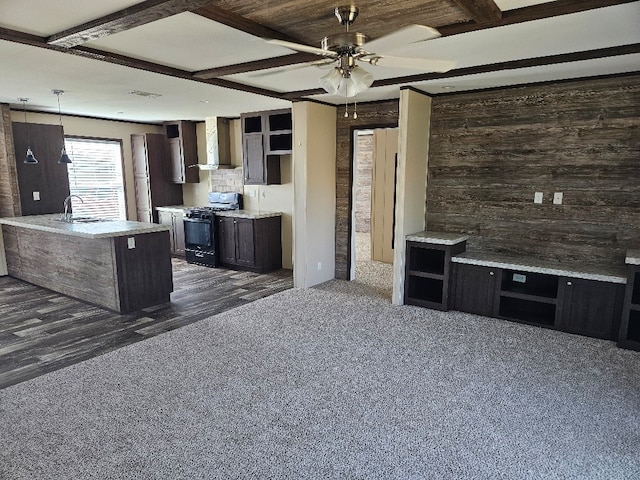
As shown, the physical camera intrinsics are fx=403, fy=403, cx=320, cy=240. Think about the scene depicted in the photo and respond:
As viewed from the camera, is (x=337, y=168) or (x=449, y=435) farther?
(x=337, y=168)

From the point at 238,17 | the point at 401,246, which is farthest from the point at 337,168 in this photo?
the point at 238,17

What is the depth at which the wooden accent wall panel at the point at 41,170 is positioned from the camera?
5648mm

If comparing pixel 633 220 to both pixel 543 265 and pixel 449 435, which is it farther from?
pixel 449 435

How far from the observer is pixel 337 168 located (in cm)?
562

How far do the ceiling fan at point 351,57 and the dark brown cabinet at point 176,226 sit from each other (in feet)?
17.1

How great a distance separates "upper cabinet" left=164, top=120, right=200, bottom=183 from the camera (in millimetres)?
7246

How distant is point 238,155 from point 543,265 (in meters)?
5.01

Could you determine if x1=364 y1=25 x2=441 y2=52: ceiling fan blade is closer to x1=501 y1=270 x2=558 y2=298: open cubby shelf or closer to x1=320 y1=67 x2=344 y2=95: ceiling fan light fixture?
x1=320 y1=67 x2=344 y2=95: ceiling fan light fixture

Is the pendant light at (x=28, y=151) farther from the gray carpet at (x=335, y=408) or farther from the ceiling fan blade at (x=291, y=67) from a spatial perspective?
the ceiling fan blade at (x=291, y=67)

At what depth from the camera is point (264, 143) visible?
20.1 ft

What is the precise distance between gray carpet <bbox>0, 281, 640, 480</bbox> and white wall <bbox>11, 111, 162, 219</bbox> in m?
4.51

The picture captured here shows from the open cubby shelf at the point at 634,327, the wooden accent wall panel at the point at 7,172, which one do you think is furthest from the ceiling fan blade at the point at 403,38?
the wooden accent wall panel at the point at 7,172

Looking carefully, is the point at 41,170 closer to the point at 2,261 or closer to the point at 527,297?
the point at 2,261

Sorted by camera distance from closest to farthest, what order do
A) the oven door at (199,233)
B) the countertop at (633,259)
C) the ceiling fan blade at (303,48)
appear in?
1. the ceiling fan blade at (303,48)
2. the countertop at (633,259)
3. the oven door at (199,233)
